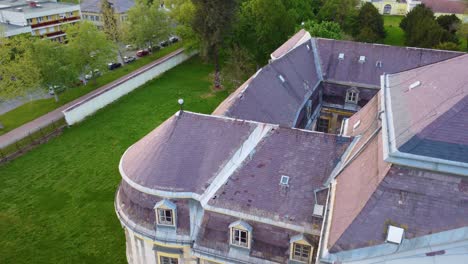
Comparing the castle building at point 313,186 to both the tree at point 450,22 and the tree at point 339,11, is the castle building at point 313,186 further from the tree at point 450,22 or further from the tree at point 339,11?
the tree at point 450,22

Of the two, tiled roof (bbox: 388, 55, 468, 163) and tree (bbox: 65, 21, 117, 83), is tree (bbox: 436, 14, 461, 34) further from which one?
tree (bbox: 65, 21, 117, 83)

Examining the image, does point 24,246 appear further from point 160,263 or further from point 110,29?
point 110,29

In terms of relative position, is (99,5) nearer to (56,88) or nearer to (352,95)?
(56,88)

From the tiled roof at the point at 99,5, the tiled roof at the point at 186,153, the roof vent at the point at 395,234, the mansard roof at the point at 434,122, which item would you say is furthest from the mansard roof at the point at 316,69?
the tiled roof at the point at 99,5

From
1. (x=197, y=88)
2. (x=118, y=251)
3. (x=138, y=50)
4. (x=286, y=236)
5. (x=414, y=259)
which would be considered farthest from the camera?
(x=138, y=50)

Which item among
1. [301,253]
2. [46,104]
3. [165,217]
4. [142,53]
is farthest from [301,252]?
[142,53]

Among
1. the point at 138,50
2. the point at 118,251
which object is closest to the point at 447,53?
the point at 118,251
